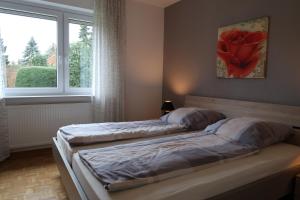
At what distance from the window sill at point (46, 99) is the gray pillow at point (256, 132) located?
2.29 metres

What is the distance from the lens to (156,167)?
4.64 feet

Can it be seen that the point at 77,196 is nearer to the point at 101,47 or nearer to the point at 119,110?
the point at 119,110

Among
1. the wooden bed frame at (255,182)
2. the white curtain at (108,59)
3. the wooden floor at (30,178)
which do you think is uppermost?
the white curtain at (108,59)

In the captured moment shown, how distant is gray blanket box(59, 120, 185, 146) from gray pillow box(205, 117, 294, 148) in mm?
591

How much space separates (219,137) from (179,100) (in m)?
1.67

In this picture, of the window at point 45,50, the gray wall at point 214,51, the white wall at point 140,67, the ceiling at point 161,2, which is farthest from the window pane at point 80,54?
the gray wall at point 214,51

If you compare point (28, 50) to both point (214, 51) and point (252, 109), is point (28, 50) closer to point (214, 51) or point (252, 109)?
point (214, 51)

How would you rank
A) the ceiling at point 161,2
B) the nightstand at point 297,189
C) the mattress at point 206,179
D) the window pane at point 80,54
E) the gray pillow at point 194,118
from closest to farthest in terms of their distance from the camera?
the mattress at point 206,179, the nightstand at point 297,189, the gray pillow at point 194,118, the window pane at point 80,54, the ceiling at point 161,2

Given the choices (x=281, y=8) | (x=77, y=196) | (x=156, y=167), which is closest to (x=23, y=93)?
(x=77, y=196)

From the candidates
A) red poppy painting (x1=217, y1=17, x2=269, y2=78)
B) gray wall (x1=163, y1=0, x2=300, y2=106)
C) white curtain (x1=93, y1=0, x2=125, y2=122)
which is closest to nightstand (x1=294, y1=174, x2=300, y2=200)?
gray wall (x1=163, y1=0, x2=300, y2=106)

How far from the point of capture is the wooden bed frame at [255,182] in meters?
→ 1.48

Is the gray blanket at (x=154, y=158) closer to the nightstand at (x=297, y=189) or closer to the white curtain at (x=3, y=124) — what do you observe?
the nightstand at (x=297, y=189)

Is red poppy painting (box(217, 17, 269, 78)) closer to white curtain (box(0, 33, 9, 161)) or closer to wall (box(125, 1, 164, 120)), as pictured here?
wall (box(125, 1, 164, 120))

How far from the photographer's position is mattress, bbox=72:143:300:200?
121 centimetres
